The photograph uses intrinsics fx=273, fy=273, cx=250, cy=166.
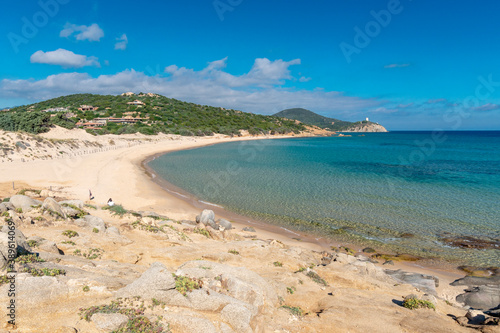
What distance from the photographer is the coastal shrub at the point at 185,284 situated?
26.1 feet

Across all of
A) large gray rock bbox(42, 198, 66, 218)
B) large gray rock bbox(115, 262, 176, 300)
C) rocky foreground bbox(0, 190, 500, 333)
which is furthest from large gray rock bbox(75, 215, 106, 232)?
large gray rock bbox(115, 262, 176, 300)

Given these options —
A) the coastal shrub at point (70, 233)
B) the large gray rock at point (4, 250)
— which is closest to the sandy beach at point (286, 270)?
the coastal shrub at point (70, 233)

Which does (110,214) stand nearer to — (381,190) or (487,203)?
(381,190)

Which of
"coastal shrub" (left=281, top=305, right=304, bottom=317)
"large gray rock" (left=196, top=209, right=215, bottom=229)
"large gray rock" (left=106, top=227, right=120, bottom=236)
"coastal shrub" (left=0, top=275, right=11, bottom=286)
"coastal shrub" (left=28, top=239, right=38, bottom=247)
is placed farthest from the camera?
"large gray rock" (left=196, top=209, right=215, bottom=229)

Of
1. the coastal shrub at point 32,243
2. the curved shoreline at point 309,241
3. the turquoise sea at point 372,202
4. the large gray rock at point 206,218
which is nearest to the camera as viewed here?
the coastal shrub at point 32,243

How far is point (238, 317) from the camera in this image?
24.5 feet

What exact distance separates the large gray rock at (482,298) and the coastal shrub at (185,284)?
38.0ft

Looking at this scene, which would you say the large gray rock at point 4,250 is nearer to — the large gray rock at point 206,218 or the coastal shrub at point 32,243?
the coastal shrub at point 32,243

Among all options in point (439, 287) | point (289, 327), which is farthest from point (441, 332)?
point (439, 287)

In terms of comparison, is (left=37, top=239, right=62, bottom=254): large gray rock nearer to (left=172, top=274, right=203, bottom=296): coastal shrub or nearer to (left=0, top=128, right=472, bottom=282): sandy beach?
(left=172, top=274, right=203, bottom=296): coastal shrub

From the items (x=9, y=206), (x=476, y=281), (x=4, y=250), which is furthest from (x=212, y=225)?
(x=476, y=281)

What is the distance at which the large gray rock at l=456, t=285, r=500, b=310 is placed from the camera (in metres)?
11.4

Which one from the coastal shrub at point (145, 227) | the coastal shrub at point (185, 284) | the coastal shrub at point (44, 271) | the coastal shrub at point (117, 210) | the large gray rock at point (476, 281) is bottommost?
the large gray rock at point (476, 281)

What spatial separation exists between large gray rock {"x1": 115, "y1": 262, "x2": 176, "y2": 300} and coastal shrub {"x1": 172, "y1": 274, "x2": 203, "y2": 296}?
0.26 meters
